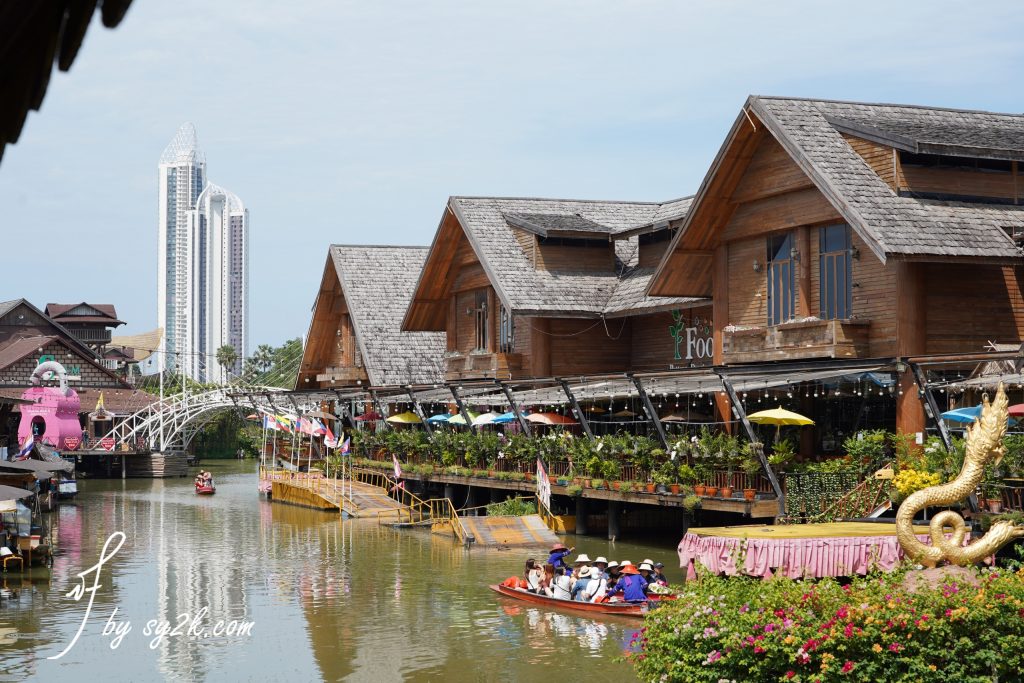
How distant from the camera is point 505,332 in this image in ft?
155

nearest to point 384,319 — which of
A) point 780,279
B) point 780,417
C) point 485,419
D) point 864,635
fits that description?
point 485,419

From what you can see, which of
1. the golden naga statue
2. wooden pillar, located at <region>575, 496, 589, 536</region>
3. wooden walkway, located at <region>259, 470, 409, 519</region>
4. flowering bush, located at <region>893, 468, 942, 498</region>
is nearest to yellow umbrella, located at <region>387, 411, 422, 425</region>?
wooden walkway, located at <region>259, 470, 409, 519</region>

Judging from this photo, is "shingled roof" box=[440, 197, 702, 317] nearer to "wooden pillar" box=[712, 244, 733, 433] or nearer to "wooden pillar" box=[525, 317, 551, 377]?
"wooden pillar" box=[525, 317, 551, 377]

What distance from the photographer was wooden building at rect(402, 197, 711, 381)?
43.4 metres

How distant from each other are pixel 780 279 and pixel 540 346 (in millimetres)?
13237

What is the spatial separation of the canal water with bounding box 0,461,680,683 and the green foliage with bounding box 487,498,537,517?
2.31 m

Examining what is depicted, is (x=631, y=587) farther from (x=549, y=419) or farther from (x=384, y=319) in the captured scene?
(x=384, y=319)

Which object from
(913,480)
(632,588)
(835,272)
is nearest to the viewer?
(632,588)

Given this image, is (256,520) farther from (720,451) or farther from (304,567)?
(720,451)

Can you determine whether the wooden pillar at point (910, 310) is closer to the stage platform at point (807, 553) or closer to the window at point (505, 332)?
the stage platform at point (807, 553)

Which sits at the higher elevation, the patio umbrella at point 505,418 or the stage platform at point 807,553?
the patio umbrella at point 505,418

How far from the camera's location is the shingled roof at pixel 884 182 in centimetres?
2841

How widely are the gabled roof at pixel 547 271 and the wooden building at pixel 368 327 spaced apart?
213 inches

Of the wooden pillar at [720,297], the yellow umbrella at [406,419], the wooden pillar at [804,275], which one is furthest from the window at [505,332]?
the wooden pillar at [804,275]
